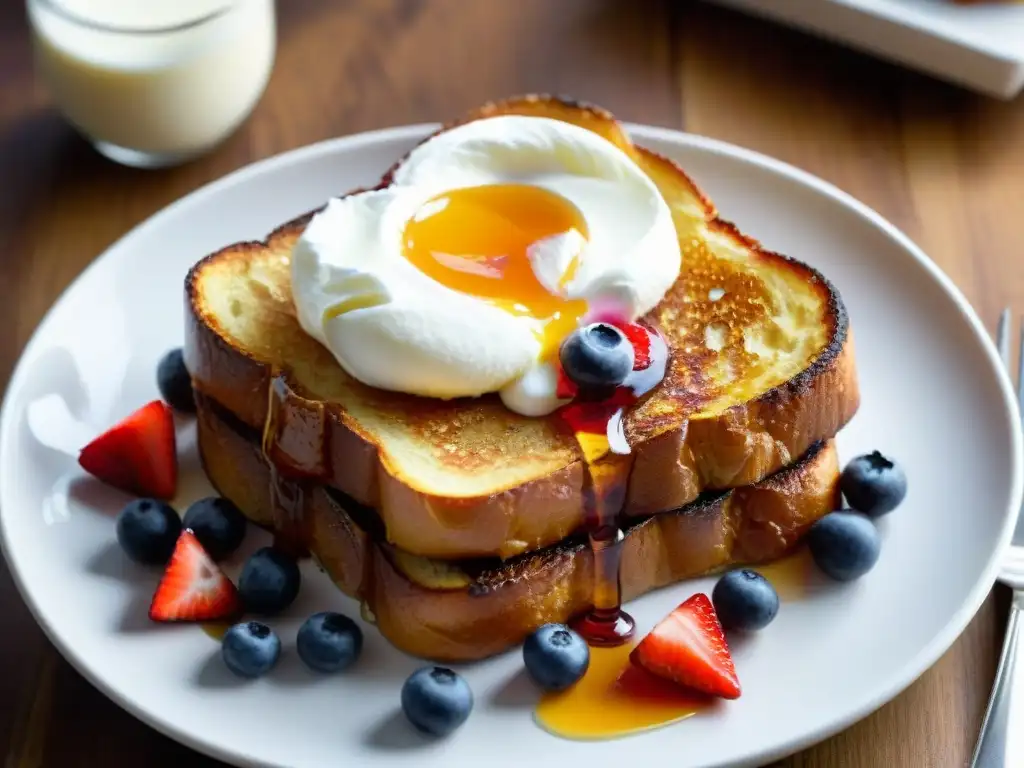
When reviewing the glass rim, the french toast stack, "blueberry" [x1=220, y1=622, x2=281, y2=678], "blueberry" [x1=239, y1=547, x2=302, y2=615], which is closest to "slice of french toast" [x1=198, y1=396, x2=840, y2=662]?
the french toast stack

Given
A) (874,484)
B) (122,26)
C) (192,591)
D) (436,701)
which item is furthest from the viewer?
(122,26)

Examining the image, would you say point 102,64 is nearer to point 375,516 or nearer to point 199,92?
point 199,92

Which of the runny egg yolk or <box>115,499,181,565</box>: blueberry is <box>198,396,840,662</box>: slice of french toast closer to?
<box>115,499,181,565</box>: blueberry

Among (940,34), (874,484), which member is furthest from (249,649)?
(940,34)

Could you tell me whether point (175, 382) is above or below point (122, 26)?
below

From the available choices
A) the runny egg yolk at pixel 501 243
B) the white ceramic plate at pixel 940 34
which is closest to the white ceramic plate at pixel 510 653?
the runny egg yolk at pixel 501 243

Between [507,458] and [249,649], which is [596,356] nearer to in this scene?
[507,458]
